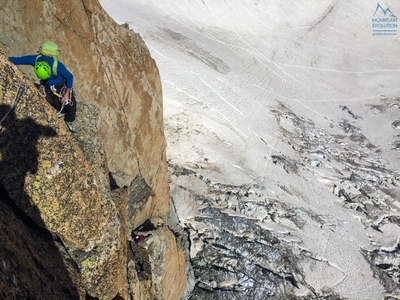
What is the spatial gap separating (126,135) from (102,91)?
123cm

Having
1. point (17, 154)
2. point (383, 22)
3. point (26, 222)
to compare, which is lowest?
point (26, 222)

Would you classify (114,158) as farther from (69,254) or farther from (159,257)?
(69,254)

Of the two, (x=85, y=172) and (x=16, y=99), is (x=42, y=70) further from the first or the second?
(x=85, y=172)

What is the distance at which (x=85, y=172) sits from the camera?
5246mm

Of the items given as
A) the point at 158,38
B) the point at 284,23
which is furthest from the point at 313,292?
the point at 284,23

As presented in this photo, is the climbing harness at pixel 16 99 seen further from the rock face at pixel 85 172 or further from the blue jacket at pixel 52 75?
the blue jacket at pixel 52 75

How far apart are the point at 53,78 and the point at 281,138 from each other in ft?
63.4

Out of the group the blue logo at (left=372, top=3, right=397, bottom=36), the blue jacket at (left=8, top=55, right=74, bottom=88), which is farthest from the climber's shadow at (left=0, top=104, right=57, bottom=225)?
the blue logo at (left=372, top=3, right=397, bottom=36)

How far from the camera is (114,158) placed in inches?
326

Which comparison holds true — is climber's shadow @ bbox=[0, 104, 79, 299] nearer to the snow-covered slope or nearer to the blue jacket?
the blue jacket

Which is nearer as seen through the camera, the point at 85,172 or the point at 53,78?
the point at 85,172

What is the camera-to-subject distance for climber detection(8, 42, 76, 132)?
552 cm

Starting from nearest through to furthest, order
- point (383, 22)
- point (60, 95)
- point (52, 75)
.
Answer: point (52, 75) → point (60, 95) → point (383, 22)

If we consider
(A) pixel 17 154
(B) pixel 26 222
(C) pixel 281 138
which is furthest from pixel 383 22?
(B) pixel 26 222
